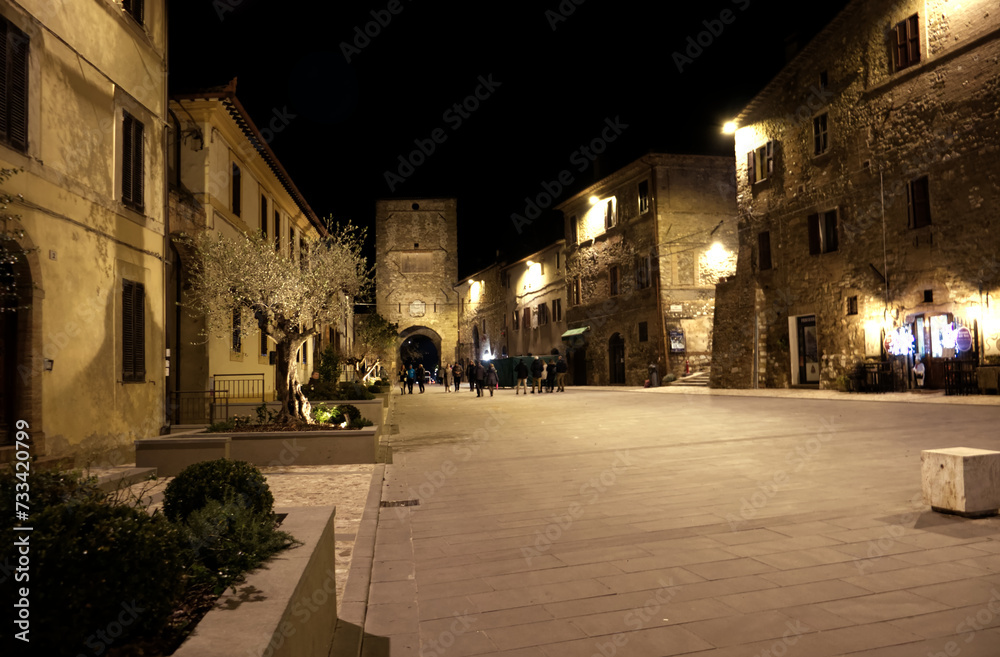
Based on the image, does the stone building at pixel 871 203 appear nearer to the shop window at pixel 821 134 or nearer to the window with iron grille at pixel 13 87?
the shop window at pixel 821 134

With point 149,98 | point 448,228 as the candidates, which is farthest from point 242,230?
point 448,228

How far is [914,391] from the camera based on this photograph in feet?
68.8

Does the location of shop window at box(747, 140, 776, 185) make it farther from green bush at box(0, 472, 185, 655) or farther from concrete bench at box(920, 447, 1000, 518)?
green bush at box(0, 472, 185, 655)

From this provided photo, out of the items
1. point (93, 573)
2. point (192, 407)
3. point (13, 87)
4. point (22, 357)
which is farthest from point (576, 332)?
A: point (93, 573)

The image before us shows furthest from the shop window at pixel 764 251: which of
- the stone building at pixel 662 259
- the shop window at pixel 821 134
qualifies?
the stone building at pixel 662 259

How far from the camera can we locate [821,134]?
2486 centimetres

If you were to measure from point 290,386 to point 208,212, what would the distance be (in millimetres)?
6240

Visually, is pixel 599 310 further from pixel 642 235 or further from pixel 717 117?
pixel 717 117

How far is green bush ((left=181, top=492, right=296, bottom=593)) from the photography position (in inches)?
117

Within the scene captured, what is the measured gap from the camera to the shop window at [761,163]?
2742 cm

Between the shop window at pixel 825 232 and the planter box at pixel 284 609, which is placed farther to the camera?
the shop window at pixel 825 232

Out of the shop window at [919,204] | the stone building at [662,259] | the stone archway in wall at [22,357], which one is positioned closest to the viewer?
the stone archway in wall at [22,357]

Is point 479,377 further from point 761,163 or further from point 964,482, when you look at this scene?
point 964,482

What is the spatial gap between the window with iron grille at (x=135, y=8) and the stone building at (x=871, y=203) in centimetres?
1989
